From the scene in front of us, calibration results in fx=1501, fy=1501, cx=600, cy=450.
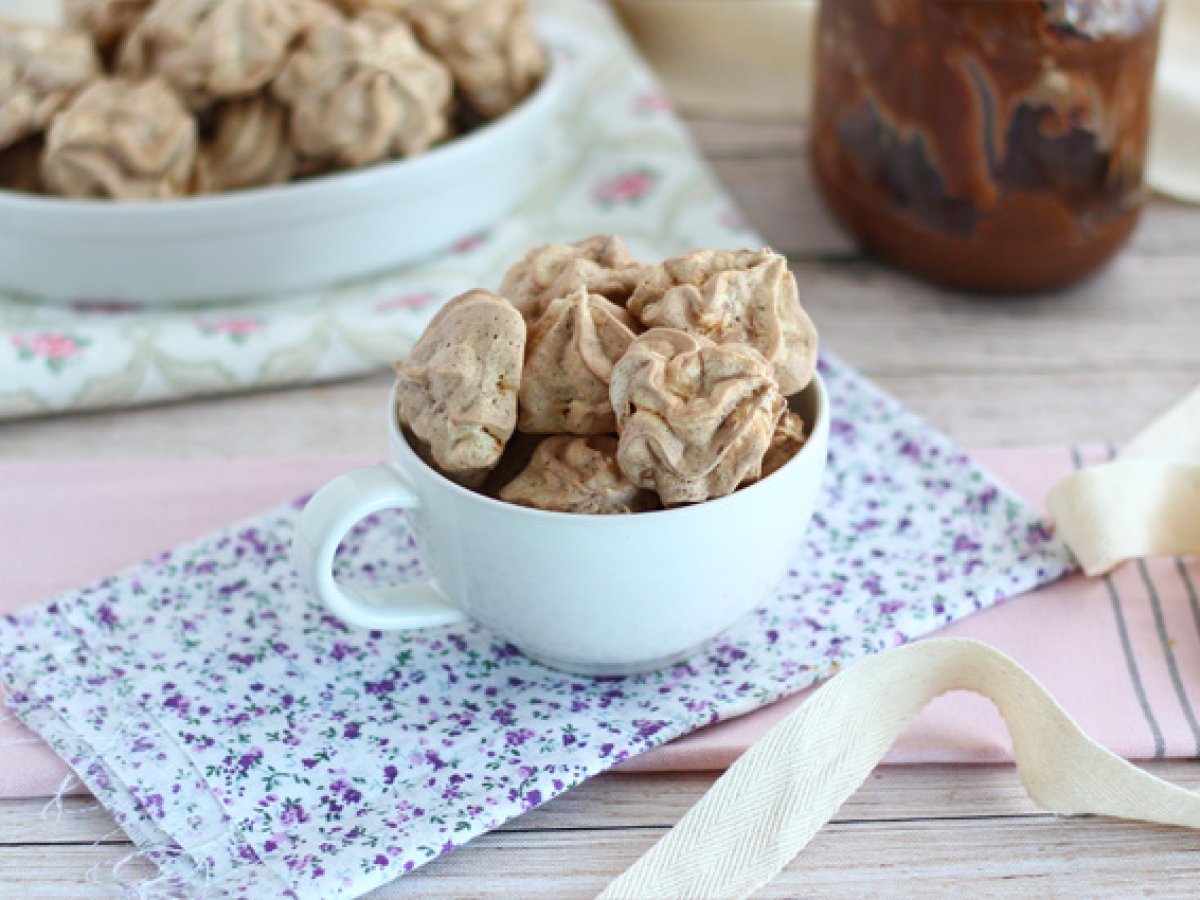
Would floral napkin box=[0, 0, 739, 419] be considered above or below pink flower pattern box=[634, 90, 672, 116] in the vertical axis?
above

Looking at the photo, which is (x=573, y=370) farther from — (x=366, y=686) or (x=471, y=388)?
(x=366, y=686)

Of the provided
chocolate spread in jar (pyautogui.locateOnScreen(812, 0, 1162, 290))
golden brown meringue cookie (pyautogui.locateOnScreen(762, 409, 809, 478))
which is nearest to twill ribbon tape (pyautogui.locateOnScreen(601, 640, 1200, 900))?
golden brown meringue cookie (pyautogui.locateOnScreen(762, 409, 809, 478))

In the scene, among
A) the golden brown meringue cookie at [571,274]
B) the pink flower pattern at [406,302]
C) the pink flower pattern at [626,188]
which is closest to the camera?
the golden brown meringue cookie at [571,274]

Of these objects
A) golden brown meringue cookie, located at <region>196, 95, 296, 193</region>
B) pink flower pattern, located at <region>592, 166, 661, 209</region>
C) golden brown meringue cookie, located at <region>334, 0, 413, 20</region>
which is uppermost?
golden brown meringue cookie, located at <region>334, 0, 413, 20</region>

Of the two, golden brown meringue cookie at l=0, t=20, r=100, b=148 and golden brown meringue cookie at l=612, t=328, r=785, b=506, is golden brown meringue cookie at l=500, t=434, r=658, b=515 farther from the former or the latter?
golden brown meringue cookie at l=0, t=20, r=100, b=148

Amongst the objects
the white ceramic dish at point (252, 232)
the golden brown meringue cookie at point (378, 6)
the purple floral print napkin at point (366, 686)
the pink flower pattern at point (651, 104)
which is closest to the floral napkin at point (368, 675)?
the purple floral print napkin at point (366, 686)

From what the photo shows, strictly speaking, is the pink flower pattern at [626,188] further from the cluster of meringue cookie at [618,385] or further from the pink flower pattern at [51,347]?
the cluster of meringue cookie at [618,385]
